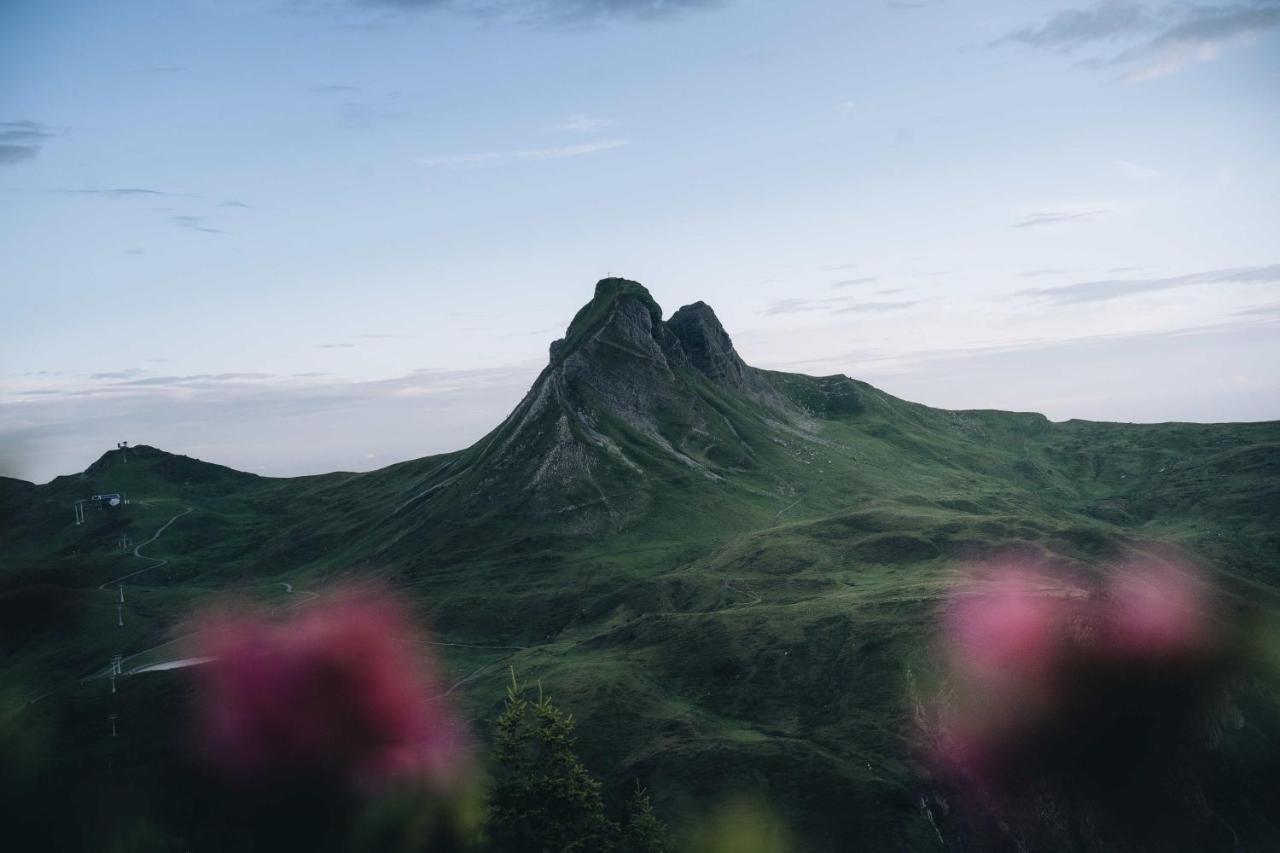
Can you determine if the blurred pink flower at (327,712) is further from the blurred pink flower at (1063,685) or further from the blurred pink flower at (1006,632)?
the blurred pink flower at (1006,632)

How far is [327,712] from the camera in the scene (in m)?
143

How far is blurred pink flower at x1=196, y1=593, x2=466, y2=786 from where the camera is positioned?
132 metres

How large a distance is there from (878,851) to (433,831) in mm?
55231

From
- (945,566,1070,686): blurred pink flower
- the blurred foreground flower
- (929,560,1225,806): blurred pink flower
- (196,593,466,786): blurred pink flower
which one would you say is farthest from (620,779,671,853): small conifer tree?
(945,566,1070,686): blurred pink flower

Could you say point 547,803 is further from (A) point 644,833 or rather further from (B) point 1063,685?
(B) point 1063,685

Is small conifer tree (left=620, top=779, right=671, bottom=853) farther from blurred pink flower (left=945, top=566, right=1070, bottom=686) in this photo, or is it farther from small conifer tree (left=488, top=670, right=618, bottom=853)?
blurred pink flower (left=945, top=566, right=1070, bottom=686)

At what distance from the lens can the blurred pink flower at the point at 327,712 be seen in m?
132

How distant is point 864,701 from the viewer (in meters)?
140

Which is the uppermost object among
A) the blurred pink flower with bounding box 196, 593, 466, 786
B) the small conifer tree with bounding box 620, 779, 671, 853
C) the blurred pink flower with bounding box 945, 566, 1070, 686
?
the blurred pink flower with bounding box 945, 566, 1070, 686

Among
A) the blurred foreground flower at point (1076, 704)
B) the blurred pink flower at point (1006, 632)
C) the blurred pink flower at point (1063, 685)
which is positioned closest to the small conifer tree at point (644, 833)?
the blurred foreground flower at point (1076, 704)

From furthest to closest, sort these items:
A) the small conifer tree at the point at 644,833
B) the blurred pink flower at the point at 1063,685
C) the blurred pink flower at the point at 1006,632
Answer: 1. the blurred pink flower at the point at 1006,632
2. the blurred pink flower at the point at 1063,685
3. the small conifer tree at the point at 644,833

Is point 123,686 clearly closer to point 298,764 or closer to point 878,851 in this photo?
point 298,764

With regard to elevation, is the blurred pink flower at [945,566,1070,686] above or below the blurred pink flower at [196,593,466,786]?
above

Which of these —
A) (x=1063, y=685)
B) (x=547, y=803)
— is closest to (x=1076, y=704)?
(x=1063, y=685)
